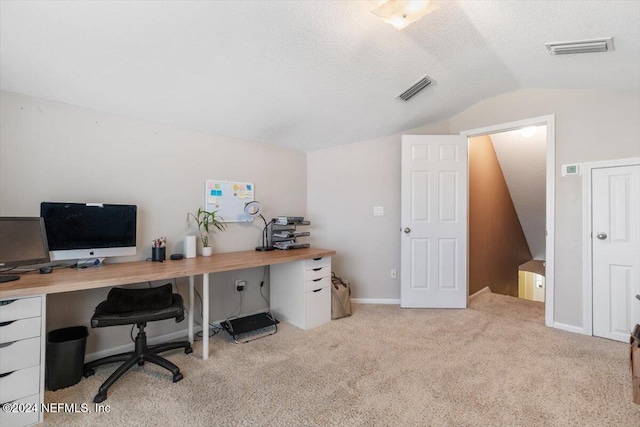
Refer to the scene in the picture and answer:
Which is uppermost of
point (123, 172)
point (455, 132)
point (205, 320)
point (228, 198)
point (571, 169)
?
point (455, 132)

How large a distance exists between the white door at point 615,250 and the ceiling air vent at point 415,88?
173 centimetres

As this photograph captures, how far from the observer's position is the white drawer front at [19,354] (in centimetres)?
146

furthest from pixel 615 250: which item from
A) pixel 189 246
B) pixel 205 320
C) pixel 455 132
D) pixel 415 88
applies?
pixel 189 246

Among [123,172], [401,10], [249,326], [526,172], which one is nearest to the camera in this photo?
[401,10]

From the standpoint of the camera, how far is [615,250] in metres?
2.58

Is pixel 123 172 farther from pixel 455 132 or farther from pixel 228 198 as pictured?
pixel 455 132

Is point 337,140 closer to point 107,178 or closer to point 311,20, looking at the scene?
point 311,20

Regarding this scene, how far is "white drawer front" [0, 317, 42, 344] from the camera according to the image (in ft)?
4.80

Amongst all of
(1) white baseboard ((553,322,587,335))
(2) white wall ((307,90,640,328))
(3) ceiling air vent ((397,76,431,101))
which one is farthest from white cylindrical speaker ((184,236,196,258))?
(1) white baseboard ((553,322,587,335))

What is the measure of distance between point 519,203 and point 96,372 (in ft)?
18.6

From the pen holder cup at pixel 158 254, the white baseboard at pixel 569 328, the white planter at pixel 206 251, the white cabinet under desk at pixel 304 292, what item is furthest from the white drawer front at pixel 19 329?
the white baseboard at pixel 569 328

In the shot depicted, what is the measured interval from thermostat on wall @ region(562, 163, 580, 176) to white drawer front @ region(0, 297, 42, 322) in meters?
4.13

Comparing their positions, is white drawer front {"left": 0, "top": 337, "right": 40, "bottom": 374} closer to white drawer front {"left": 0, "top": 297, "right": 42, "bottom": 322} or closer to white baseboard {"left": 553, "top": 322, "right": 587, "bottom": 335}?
white drawer front {"left": 0, "top": 297, "right": 42, "bottom": 322}

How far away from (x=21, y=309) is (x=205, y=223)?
1428mm
